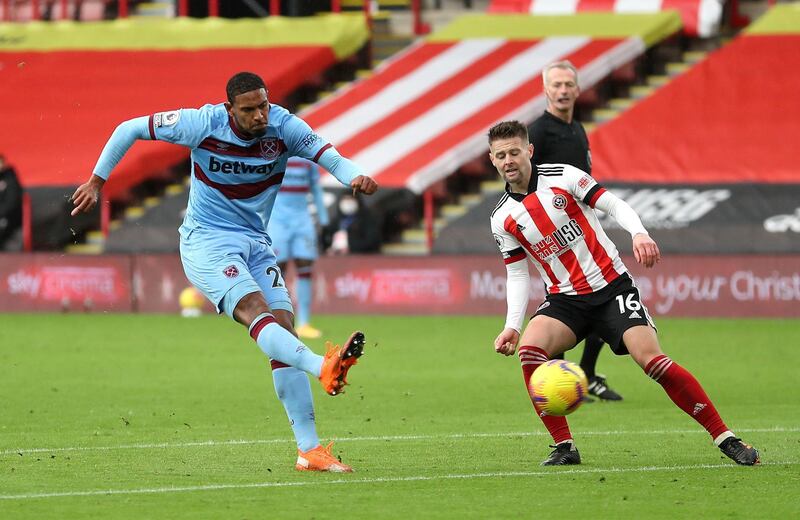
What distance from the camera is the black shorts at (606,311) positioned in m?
8.21

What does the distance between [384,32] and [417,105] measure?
3427 millimetres

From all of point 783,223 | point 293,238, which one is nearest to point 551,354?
point 293,238

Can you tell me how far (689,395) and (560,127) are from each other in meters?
3.30

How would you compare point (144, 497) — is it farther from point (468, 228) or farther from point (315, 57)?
point (315, 57)

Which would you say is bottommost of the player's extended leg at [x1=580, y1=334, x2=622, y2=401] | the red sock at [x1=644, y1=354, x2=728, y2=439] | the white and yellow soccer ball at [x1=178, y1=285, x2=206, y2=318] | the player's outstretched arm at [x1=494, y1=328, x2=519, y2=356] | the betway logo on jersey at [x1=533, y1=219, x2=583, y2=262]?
the white and yellow soccer ball at [x1=178, y1=285, x2=206, y2=318]

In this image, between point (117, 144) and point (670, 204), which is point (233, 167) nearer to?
point (117, 144)

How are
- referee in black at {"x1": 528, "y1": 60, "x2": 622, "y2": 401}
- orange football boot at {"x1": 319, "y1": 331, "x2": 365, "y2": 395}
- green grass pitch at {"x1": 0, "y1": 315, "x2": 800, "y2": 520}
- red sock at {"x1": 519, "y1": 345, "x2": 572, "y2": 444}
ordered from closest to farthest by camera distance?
green grass pitch at {"x1": 0, "y1": 315, "x2": 800, "y2": 520} < orange football boot at {"x1": 319, "y1": 331, "x2": 365, "y2": 395} < red sock at {"x1": 519, "y1": 345, "x2": 572, "y2": 444} < referee in black at {"x1": 528, "y1": 60, "x2": 622, "y2": 401}

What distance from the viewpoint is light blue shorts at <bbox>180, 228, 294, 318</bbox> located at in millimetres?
8109

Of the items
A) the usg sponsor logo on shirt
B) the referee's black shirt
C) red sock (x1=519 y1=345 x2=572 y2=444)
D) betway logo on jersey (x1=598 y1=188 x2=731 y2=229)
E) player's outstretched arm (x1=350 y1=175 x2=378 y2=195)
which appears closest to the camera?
player's outstretched arm (x1=350 y1=175 x2=378 y2=195)

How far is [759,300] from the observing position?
62.2 feet

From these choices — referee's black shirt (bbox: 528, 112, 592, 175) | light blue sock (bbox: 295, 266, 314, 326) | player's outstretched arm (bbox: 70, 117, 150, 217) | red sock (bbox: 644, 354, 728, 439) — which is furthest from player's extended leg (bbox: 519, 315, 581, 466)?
light blue sock (bbox: 295, 266, 314, 326)

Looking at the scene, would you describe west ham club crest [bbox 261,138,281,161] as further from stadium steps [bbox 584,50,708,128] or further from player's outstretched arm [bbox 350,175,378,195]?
stadium steps [bbox 584,50,708,128]

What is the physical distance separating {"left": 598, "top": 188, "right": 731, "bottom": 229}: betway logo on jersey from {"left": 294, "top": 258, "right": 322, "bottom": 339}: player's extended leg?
4548 mm

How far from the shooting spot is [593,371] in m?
11.5
